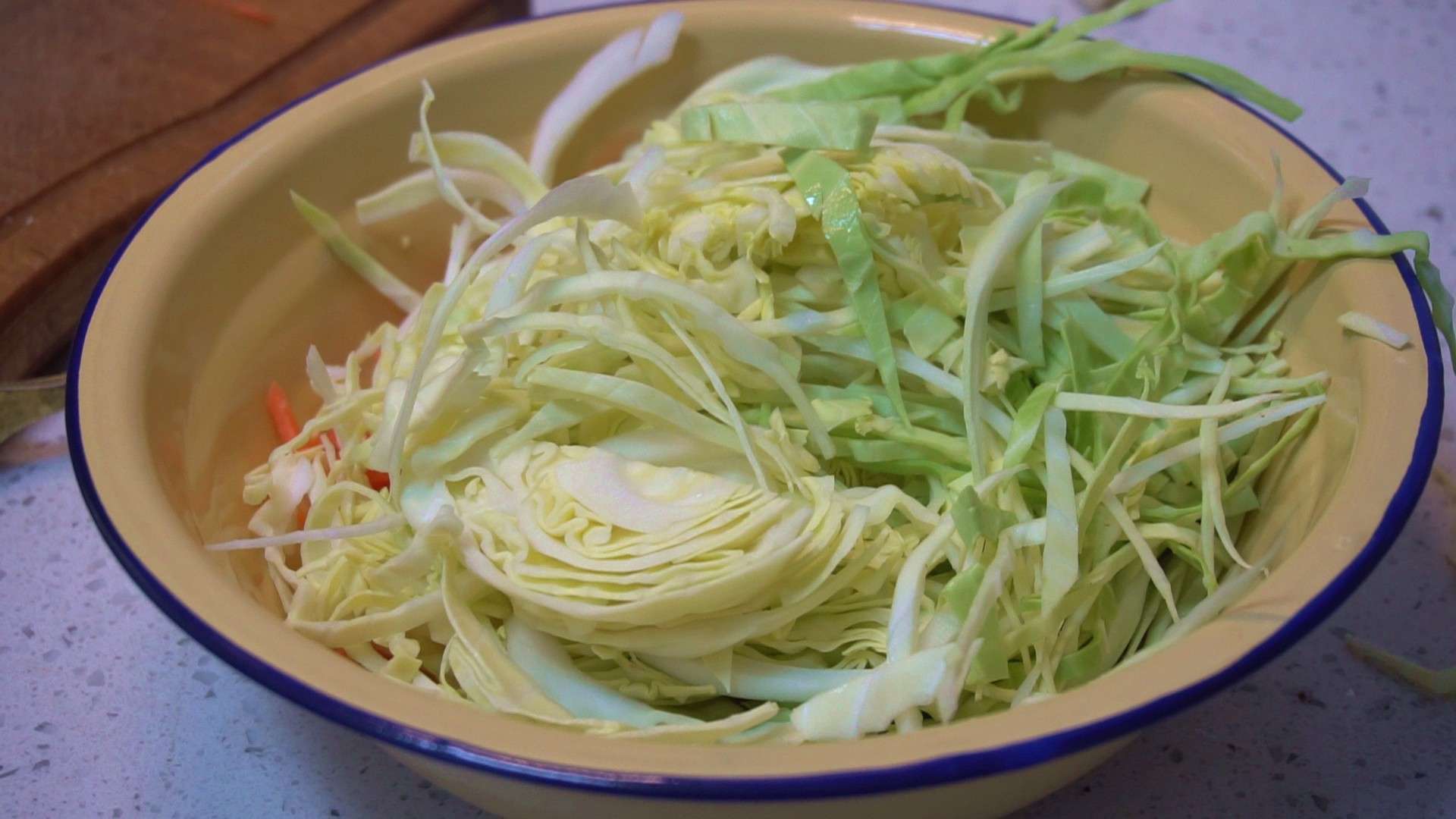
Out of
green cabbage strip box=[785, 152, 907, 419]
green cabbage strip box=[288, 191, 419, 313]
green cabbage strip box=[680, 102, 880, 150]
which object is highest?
green cabbage strip box=[680, 102, 880, 150]

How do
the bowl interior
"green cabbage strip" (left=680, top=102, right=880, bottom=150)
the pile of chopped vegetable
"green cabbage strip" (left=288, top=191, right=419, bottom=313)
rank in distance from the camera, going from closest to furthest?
the bowl interior, the pile of chopped vegetable, "green cabbage strip" (left=680, top=102, right=880, bottom=150), "green cabbage strip" (left=288, top=191, right=419, bottom=313)

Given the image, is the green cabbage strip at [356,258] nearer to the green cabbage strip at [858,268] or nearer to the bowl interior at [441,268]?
the bowl interior at [441,268]

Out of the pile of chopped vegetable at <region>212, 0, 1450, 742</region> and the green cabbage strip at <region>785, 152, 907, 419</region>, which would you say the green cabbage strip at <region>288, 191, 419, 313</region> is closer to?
the pile of chopped vegetable at <region>212, 0, 1450, 742</region>

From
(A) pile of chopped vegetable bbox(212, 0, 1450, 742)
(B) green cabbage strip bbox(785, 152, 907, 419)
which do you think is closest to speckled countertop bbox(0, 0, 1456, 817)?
(A) pile of chopped vegetable bbox(212, 0, 1450, 742)

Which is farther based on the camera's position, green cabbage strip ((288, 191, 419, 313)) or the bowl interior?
green cabbage strip ((288, 191, 419, 313))

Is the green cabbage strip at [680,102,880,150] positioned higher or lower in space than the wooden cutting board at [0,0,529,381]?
higher

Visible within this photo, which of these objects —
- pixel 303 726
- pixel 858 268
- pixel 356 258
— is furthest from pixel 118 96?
pixel 858 268

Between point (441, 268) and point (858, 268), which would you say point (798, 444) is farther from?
point (441, 268)

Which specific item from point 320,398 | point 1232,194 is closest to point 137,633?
point 320,398
